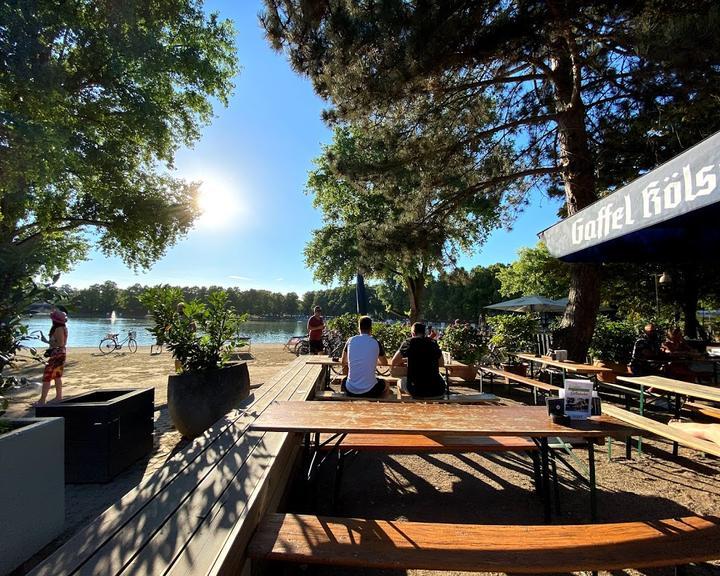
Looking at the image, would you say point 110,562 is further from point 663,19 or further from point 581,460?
point 663,19

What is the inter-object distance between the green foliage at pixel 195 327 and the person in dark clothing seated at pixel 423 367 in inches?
82.0

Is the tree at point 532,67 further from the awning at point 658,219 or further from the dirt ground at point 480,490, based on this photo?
the dirt ground at point 480,490

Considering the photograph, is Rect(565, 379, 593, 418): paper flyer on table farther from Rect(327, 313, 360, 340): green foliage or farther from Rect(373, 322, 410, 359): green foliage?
Rect(327, 313, 360, 340): green foliage

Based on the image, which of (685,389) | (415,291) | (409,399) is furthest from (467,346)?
(415,291)

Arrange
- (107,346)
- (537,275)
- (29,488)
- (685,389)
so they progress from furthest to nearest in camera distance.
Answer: (537,275) → (107,346) → (685,389) → (29,488)

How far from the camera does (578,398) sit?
254cm

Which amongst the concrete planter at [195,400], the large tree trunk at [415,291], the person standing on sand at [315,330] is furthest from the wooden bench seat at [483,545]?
the large tree trunk at [415,291]

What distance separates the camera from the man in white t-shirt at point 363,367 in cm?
409

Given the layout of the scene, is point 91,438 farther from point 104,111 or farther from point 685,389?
point 104,111

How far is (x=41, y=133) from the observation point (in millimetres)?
7539

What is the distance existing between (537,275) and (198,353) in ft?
73.2

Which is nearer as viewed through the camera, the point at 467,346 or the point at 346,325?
the point at 467,346

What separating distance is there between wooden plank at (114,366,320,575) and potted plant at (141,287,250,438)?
190cm

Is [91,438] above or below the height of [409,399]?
below
